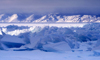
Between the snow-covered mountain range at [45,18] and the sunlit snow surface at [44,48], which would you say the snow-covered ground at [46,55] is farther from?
the snow-covered mountain range at [45,18]

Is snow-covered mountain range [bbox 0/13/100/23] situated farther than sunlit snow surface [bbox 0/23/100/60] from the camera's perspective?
Yes

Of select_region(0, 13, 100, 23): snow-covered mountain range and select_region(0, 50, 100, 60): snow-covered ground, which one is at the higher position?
select_region(0, 13, 100, 23): snow-covered mountain range

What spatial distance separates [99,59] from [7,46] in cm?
65

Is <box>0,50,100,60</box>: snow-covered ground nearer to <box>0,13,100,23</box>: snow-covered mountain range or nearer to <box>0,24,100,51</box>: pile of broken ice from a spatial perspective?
<box>0,24,100,51</box>: pile of broken ice

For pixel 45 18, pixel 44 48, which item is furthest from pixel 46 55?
pixel 45 18

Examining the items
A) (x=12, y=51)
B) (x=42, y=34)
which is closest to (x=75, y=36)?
(x=42, y=34)

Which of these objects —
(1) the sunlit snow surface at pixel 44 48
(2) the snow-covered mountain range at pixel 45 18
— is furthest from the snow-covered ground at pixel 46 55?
(2) the snow-covered mountain range at pixel 45 18

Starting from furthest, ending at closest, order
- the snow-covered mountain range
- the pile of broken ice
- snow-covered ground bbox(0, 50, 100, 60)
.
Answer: the snow-covered mountain range → the pile of broken ice → snow-covered ground bbox(0, 50, 100, 60)

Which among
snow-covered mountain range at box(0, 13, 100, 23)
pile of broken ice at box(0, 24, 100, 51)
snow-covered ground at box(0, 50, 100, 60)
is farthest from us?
snow-covered mountain range at box(0, 13, 100, 23)

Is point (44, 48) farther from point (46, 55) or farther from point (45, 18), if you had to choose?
point (45, 18)

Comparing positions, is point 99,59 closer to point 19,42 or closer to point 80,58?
point 80,58

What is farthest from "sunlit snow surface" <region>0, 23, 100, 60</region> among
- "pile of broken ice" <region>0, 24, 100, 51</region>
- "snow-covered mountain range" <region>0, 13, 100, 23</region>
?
"snow-covered mountain range" <region>0, 13, 100, 23</region>

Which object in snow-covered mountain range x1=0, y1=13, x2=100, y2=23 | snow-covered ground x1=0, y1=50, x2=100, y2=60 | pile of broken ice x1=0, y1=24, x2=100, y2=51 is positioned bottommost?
snow-covered ground x1=0, y1=50, x2=100, y2=60

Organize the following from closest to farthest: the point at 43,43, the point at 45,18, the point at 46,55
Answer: the point at 46,55 < the point at 43,43 < the point at 45,18
